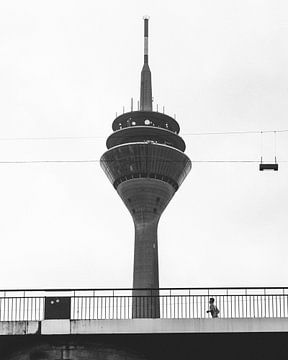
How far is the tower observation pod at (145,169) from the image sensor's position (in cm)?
12838

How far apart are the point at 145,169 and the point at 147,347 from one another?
3964 inches

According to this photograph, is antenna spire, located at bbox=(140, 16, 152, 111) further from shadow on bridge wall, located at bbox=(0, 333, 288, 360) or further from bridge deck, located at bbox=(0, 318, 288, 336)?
Result: bridge deck, located at bbox=(0, 318, 288, 336)

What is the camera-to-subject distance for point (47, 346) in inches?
1109

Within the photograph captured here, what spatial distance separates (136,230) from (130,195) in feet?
19.7

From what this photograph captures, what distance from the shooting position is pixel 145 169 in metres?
129

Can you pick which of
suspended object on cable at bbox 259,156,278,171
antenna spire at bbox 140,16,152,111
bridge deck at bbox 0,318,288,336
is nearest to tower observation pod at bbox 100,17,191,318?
antenna spire at bbox 140,16,152,111

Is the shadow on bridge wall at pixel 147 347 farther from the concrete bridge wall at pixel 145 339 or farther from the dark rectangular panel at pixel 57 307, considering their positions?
the dark rectangular panel at pixel 57 307

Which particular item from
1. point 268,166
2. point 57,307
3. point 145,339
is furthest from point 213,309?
point 268,166

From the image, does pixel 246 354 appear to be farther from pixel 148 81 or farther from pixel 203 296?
pixel 148 81

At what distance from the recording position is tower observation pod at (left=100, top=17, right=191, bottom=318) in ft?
421

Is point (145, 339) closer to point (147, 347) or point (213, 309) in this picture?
point (147, 347)

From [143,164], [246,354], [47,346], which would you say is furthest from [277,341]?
[143,164]

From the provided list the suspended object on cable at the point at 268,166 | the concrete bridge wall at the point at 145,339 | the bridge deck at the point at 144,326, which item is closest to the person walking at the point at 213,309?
the concrete bridge wall at the point at 145,339

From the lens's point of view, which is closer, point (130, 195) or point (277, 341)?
point (277, 341)
